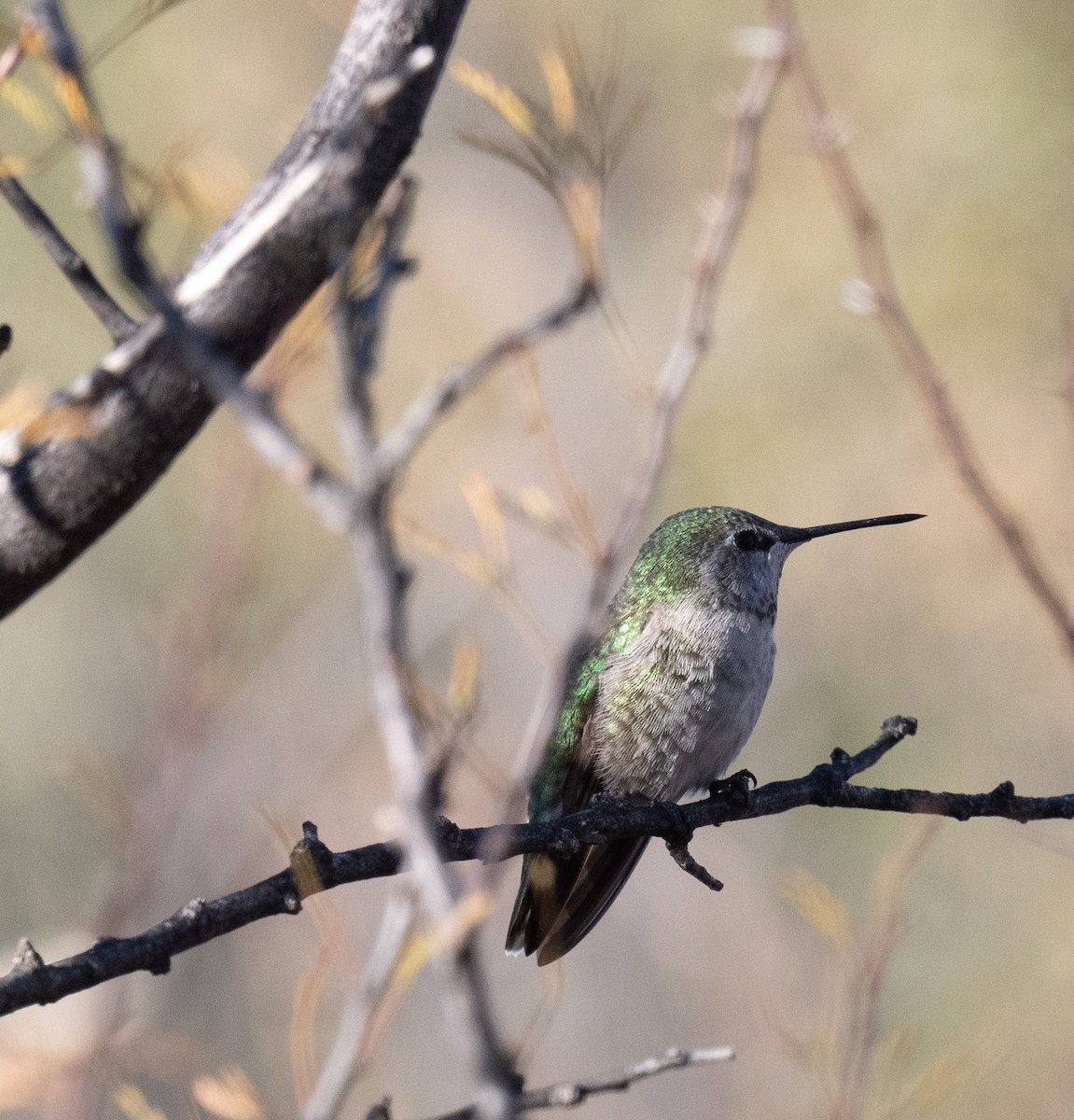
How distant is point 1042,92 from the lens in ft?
29.2

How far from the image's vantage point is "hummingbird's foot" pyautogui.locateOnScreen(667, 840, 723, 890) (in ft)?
7.12

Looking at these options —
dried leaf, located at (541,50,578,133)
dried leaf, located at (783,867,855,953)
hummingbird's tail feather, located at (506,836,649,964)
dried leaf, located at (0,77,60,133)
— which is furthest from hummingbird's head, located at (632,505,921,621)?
dried leaf, located at (0,77,60,133)

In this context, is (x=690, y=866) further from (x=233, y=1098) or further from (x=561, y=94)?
(x=561, y=94)

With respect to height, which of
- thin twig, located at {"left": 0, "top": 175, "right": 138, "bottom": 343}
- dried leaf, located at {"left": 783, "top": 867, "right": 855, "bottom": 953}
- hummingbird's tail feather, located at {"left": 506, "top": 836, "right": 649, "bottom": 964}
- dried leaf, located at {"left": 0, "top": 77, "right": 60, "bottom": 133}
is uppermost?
dried leaf, located at {"left": 0, "top": 77, "right": 60, "bottom": 133}

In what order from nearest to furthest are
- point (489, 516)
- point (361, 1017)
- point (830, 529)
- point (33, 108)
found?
point (361, 1017) < point (33, 108) < point (489, 516) < point (830, 529)

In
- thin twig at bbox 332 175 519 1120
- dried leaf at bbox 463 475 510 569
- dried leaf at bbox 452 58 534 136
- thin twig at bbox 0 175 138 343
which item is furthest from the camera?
dried leaf at bbox 463 475 510 569

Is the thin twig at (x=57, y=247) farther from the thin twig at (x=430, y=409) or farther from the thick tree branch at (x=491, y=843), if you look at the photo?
the thick tree branch at (x=491, y=843)

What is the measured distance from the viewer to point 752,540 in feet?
11.2

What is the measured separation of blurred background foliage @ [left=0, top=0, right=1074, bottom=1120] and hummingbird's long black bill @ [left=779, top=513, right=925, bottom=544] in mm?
2819

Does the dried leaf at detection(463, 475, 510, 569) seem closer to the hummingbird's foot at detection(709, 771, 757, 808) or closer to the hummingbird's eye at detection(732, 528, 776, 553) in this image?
the hummingbird's foot at detection(709, 771, 757, 808)

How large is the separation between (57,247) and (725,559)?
Answer: 196 centimetres

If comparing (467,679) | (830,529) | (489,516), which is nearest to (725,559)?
(830,529)

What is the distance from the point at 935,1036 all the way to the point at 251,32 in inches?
365

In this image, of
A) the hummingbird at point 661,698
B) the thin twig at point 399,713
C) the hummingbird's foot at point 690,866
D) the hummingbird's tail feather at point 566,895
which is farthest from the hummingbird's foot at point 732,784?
the thin twig at point 399,713
